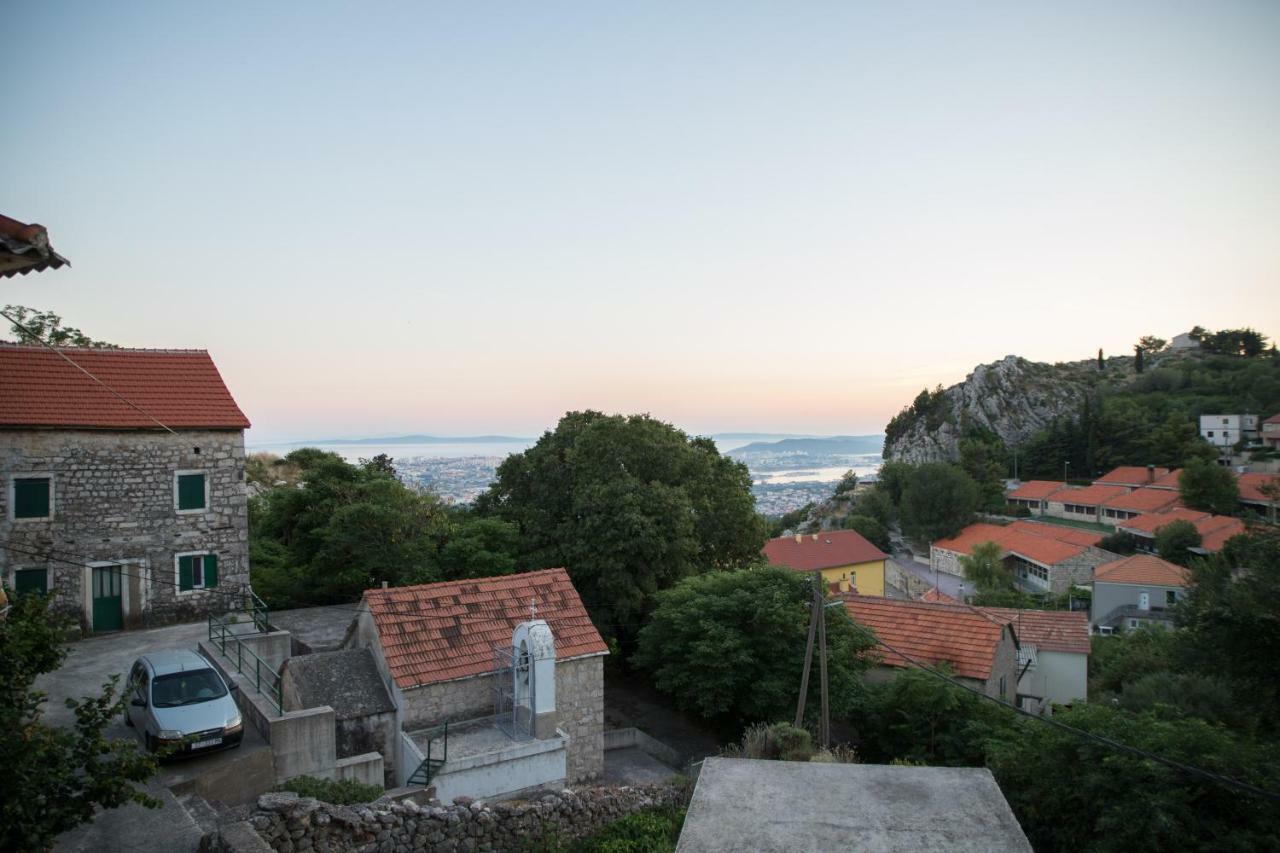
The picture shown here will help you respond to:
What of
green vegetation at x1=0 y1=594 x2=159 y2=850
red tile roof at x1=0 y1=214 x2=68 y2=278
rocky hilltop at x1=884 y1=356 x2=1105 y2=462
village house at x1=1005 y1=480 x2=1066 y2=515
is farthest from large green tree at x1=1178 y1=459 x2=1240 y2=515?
red tile roof at x1=0 y1=214 x2=68 y2=278

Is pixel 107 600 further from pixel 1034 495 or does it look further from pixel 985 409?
pixel 985 409

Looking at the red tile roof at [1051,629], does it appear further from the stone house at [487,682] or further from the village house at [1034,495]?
the village house at [1034,495]

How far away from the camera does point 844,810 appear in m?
4.71

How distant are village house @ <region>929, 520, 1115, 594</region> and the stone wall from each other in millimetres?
53610

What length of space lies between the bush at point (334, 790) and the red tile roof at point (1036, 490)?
292 feet

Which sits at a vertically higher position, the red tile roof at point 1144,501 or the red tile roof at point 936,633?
the red tile roof at point 936,633

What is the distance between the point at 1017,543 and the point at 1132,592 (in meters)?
15.5

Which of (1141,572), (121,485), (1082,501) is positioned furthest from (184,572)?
(1082,501)

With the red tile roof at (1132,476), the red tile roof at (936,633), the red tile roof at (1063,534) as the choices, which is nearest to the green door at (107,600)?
the red tile roof at (936,633)

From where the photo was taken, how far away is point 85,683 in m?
13.1

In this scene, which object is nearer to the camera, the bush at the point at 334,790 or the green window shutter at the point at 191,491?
the bush at the point at 334,790

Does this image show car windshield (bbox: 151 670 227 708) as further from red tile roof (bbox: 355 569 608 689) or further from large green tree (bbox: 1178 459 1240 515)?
large green tree (bbox: 1178 459 1240 515)

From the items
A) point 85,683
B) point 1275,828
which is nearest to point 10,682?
point 85,683

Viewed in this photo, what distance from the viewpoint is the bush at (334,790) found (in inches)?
407
